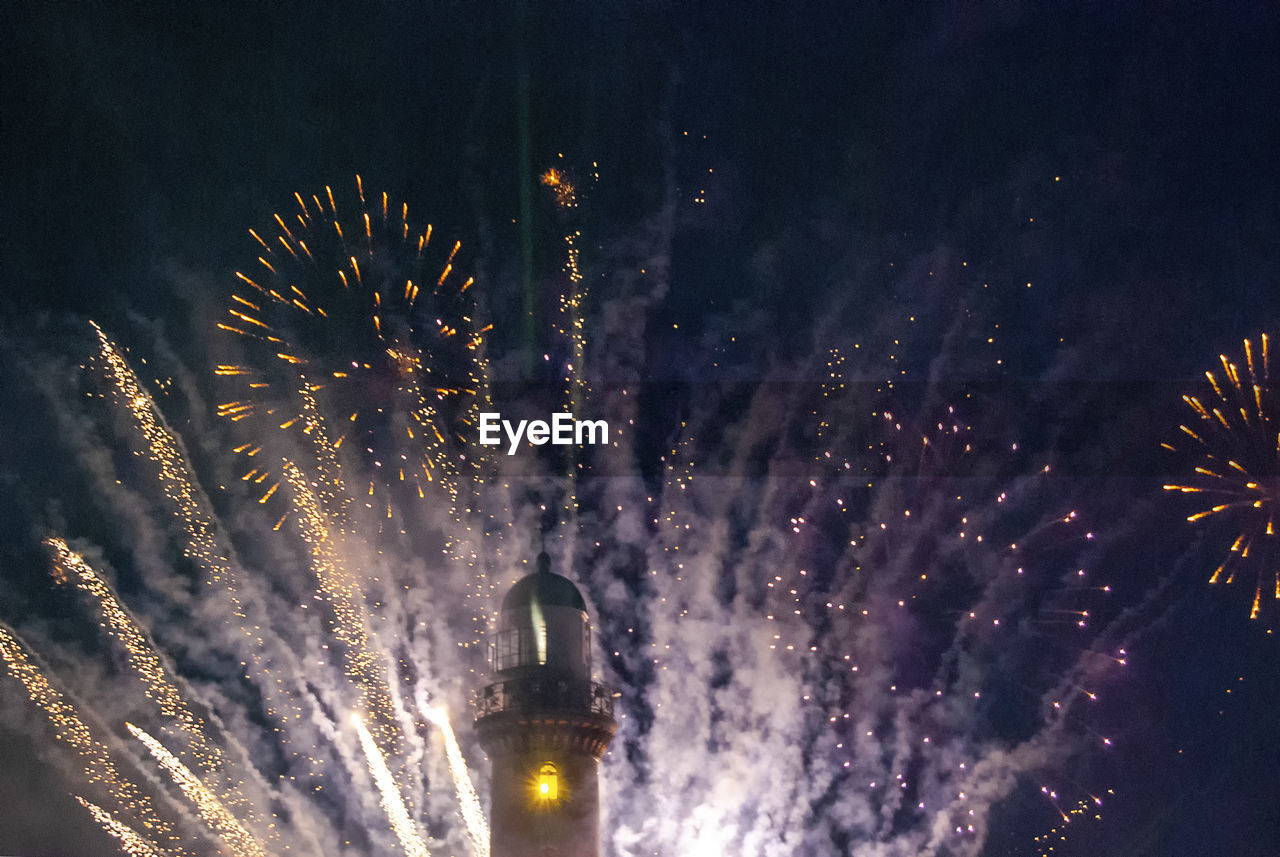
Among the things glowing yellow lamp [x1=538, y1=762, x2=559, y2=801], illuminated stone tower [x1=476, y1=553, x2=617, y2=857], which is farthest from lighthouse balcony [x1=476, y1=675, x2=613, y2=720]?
glowing yellow lamp [x1=538, y1=762, x2=559, y2=801]

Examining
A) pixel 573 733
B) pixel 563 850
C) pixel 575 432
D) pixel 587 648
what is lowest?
pixel 563 850

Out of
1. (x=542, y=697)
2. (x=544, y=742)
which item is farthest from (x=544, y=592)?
(x=544, y=742)

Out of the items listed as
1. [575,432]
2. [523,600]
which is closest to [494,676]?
[523,600]

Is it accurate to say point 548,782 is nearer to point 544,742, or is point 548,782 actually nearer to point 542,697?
point 544,742

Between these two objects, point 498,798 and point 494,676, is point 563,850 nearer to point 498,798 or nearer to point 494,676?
point 498,798

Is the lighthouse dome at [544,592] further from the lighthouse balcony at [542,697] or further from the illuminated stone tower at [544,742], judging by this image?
the lighthouse balcony at [542,697]

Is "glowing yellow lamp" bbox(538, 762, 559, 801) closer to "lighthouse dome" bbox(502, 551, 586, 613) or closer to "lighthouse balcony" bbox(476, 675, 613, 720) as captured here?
"lighthouse balcony" bbox(476, 675, 613, 720)
